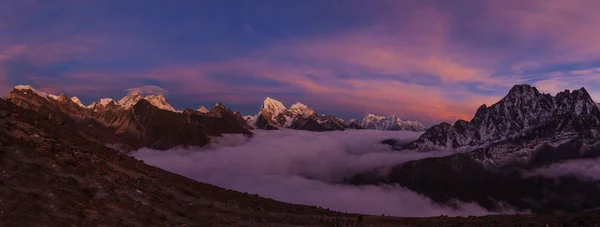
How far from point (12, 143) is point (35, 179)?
17.7 feet

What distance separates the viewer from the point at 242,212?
35.2 meters

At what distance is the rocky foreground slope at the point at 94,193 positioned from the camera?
73.0ft

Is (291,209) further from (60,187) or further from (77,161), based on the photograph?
(60,187)

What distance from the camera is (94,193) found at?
2638 cm

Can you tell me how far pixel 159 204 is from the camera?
98.1ft

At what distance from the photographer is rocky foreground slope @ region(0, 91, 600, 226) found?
73.0 ft

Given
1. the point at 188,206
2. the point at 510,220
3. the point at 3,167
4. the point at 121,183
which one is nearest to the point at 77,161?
the point at 121,183

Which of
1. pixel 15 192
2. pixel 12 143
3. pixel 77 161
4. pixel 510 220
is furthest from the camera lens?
pixel 510 220

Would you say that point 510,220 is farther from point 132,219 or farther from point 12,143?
point 12,143

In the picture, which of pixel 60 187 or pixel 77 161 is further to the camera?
pixel 77 161

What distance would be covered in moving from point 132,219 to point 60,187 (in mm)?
4596

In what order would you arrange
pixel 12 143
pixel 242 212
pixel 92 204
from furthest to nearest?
1. pixel 242 212
2. pixel 12 143
3. pixel 92 204

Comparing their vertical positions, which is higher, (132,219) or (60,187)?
(60,187)

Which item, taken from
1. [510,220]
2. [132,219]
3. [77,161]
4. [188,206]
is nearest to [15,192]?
[132,219]
